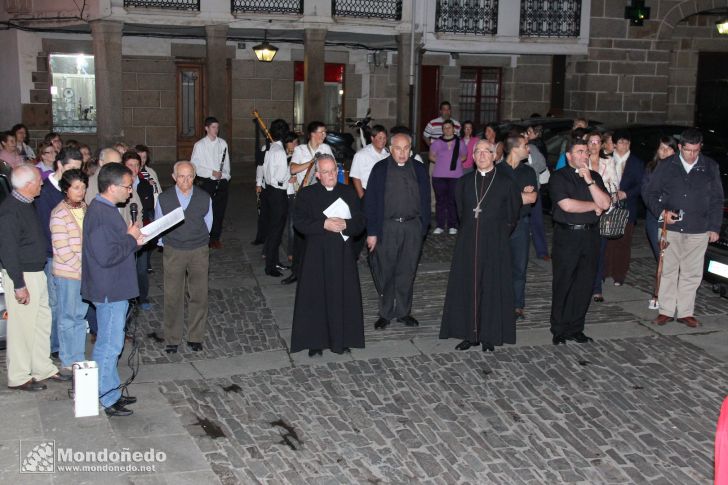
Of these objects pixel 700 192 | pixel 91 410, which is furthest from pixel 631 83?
pixel 91 410

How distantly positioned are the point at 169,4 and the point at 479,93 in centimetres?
941

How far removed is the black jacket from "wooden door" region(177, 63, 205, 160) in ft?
51.3

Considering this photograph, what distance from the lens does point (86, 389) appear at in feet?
21.7

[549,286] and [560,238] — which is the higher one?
[560,238]

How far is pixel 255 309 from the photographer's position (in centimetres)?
1009

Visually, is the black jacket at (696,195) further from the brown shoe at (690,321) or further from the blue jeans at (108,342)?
the blue jeans at (108,342)

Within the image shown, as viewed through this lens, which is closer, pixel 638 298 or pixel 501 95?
pixel 638 298

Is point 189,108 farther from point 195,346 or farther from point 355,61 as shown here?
point 195,346

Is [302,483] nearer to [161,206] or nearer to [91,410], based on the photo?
[91,410]

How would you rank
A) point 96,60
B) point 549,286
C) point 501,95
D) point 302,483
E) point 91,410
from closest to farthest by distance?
point 302,483
point 91,410
point 549,286
point 96,60
point 501,95

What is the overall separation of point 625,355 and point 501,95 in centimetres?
1694

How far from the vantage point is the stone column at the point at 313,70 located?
1934 centimetres

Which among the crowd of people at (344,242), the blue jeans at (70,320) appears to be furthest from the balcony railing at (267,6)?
the blue jeans at (70,320)

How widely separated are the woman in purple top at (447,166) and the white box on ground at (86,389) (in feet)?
27.5
